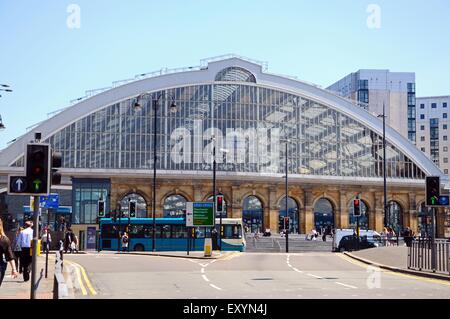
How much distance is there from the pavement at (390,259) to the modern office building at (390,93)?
376 feet

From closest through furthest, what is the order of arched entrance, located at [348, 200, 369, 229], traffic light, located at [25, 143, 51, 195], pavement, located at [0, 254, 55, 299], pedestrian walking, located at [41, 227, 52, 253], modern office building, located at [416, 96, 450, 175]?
traffic light, located at [25, 143, 51, 195] → pavement, located at [0, 254, 55, 299] → pedestrian walking, located at [41, 227, 52, 253] → arched entrance, located at [348, 200, 369, 229] → modern office building, located at [416, 96, 450, 175]

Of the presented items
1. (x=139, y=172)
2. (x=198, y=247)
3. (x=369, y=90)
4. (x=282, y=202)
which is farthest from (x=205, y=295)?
(x=369, y=90)

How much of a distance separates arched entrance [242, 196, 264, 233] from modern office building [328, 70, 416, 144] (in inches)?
2689

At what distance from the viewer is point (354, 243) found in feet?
163

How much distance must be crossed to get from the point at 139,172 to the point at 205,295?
63.7m

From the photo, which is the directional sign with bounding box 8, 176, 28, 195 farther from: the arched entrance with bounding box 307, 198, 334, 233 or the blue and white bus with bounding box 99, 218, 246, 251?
the arched entrance with bounding box 307, 198, 334, 233

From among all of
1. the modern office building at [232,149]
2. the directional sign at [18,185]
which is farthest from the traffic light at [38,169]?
the modern office building at [232,149]

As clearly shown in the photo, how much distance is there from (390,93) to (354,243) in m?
109

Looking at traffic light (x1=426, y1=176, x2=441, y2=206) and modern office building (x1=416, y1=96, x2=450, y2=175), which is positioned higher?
modern office building (x1=416, y1=96, x2=450, y2=175)

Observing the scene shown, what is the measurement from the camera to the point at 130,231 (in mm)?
56156

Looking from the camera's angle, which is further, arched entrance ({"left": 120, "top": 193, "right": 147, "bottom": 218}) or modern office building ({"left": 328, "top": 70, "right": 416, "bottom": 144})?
modern office building ({"left": 328, "top": 70, "right": 416, "bottom": 144})

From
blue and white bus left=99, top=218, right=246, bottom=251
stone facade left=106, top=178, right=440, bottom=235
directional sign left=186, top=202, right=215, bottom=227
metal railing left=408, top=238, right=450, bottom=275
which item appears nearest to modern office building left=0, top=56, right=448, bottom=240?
stone facade left=106, top=178, right=440, bottom=235

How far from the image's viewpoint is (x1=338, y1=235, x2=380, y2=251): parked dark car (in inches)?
1943
